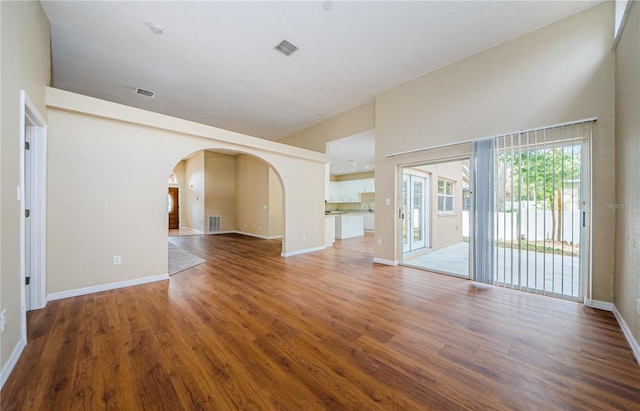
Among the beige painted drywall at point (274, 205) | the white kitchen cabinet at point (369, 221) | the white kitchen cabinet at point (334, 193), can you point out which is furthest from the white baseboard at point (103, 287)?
the white kitchen cabinet at point (334, 193)

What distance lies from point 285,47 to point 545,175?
3951 millimetres

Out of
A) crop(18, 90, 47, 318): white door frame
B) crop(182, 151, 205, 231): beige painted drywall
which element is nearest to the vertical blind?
crop(18, 90, 47, 318): white door frame

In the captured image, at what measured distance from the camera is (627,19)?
2.17 metres

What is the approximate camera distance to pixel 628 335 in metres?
1.99

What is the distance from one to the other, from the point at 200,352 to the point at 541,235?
417 centimetres

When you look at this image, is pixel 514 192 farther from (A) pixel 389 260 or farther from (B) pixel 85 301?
(B) pixel 85 301

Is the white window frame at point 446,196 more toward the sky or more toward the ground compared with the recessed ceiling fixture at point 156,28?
more toward the ground

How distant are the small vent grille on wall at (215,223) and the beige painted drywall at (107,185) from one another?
19.6ft

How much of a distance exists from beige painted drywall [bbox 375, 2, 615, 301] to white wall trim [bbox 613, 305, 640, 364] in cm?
31

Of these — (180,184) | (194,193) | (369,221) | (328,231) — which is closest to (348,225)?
(328,231)

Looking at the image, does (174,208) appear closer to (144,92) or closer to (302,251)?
(144,92)

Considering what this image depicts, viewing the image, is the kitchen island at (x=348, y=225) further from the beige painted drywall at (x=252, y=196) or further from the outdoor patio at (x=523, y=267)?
the outdoor patio at (x=523, y=267)

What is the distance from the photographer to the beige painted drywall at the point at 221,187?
9.22 m

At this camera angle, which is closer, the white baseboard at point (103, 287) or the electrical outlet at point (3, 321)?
the electrical outlet at point (3, 321)
